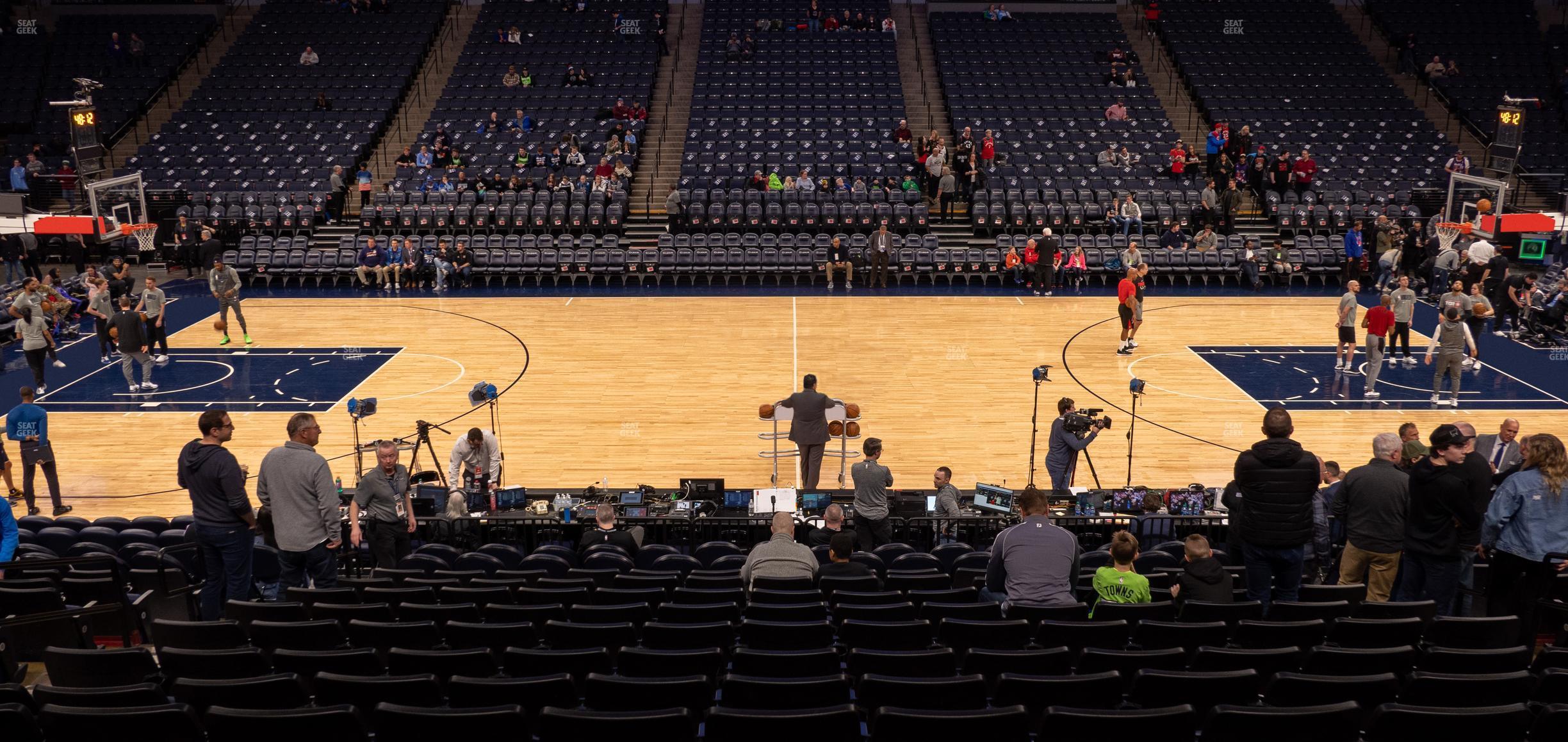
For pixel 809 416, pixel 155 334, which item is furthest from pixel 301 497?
pixel 155 334

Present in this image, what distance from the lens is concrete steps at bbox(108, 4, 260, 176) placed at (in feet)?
112

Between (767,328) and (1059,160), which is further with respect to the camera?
(1059,160)

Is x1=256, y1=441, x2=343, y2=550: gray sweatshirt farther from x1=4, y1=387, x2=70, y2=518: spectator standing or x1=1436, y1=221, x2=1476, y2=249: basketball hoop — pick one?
x1=1436, y1=221, x2=1476, y2=249: basketball hoop

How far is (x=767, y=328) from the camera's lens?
75.3 ft

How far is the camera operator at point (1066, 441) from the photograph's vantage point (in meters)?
13.3

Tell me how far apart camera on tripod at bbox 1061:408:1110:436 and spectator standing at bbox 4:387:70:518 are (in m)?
11.6

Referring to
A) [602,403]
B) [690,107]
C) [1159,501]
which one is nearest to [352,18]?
[690,107]

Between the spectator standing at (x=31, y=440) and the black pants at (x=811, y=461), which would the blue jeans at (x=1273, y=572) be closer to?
the black pants at (x=811, y=461)

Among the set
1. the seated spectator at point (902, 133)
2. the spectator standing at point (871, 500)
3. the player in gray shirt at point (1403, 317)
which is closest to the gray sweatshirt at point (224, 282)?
the spectator standing at point (871, 500)

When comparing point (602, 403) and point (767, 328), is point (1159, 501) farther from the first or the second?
point (767, 328)

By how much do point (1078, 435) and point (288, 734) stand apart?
33.1ft

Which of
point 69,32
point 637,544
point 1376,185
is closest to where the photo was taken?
point 637,544

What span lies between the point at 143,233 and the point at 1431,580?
92.2ft

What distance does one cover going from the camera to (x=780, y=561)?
8.72 m
